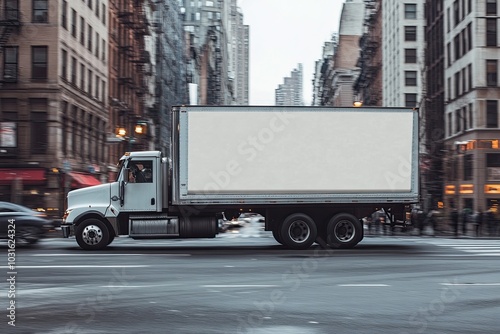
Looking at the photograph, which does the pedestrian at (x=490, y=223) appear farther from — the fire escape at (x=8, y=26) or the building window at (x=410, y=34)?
the building window at (x=410, y=34)

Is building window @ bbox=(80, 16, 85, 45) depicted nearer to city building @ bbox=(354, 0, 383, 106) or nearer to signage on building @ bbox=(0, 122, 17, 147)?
signage on building @ bbox=(0, 122, 17, 147)

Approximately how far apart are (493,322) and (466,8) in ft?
166

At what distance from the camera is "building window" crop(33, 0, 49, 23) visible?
133 feet

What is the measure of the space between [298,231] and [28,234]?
8836 mm

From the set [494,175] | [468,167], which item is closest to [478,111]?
[468,167]

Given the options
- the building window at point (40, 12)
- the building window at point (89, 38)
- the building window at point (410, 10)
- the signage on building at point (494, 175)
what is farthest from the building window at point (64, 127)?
the building window at point (410, 10)

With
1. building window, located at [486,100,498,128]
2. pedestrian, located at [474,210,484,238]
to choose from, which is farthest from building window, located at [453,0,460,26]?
pedestrian, located at [474,210,484,238]

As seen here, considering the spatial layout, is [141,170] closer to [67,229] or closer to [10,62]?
A: [67,229]

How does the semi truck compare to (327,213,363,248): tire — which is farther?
(327,213,363,248): tire

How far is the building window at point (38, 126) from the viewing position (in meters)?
39.8

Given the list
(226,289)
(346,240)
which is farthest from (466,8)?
(226,289)

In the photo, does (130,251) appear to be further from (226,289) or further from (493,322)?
(493,322)

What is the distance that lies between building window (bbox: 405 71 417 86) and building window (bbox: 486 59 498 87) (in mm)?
30460

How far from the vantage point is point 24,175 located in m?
38.9
